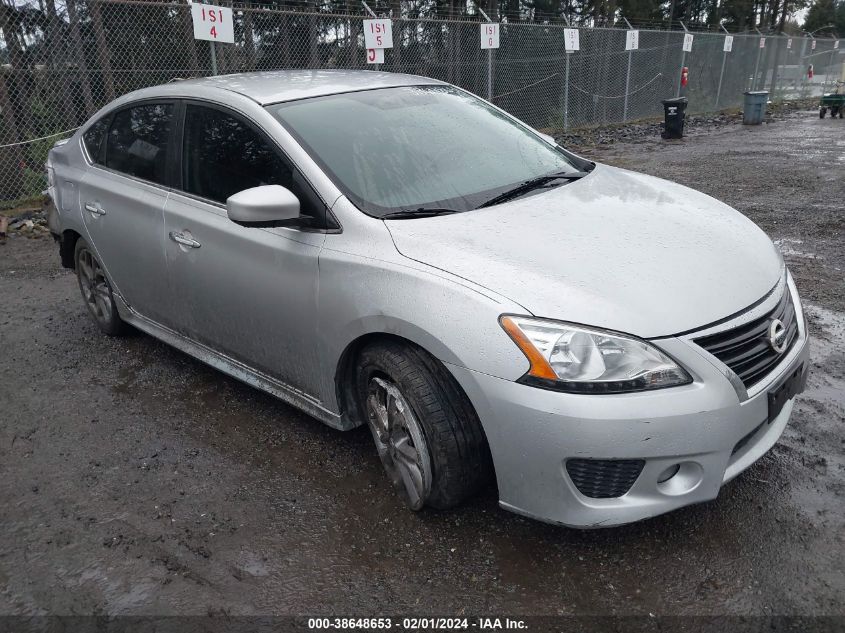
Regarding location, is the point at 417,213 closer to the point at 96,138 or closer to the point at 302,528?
the point at 302,528

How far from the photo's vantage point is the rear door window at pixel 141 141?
12.9 ft

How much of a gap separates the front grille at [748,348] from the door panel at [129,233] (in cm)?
280

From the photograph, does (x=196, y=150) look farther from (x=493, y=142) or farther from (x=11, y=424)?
(x=11, y=424)

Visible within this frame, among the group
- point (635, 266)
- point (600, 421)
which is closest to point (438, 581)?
point (600, 421)

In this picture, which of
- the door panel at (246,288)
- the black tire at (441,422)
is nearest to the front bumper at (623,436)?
the black tire at (441,422)

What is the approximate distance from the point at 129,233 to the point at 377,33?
8060 millimetres

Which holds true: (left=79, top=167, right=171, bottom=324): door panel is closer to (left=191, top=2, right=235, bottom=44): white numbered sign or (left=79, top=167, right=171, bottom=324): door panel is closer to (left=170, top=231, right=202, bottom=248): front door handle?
(left=170, top=231, right=202, bottom=248): front door handle

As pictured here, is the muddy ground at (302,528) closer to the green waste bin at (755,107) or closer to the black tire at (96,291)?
the black tire at (96,291)

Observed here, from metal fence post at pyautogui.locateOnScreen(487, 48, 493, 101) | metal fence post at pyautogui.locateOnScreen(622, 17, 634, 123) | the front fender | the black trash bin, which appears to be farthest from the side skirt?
metal fence post at pyautogui.locateOnScreen(622, 17, 634, 123)

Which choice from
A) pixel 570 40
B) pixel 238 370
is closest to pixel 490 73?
pixel 570 40

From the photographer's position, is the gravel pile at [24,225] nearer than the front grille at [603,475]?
No

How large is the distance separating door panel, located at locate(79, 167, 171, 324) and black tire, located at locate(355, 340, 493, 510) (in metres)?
1.77

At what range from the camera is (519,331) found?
2389 millimetres

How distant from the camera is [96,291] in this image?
16.2 feet
